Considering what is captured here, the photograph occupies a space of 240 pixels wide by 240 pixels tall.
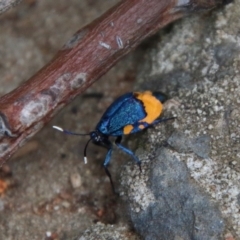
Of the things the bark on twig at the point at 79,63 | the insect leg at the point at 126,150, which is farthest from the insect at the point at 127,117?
the bark on twig at the point at 79,63

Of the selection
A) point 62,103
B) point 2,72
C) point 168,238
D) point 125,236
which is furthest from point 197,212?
point 2,72

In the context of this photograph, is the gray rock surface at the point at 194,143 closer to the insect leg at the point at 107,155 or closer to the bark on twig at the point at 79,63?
the insect leg at the point at 107,155

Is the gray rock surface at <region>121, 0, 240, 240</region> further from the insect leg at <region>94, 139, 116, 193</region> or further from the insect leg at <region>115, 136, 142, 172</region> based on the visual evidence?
the insect leg at <region>94, 139, 116, 193</region>

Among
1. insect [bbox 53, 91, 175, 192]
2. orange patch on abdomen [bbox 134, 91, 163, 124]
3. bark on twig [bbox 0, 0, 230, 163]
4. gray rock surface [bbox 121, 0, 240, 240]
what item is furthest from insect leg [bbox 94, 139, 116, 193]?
bark on twig [bbox 0, 0, 230, 163]

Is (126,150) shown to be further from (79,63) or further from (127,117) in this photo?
(79,63)

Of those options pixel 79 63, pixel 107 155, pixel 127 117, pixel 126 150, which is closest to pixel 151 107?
pixel 127 117
